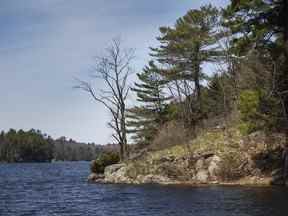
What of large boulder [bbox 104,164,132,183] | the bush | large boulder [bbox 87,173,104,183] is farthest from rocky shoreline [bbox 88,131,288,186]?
the bush

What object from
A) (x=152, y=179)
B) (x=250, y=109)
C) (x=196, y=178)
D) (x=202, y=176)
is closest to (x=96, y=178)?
(x=152, y=179)

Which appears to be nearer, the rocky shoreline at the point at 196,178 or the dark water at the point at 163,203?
A: the dark water at the point at 163,203

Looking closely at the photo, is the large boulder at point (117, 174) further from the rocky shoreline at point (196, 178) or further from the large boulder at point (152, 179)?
the large boulder at point (152, 179)

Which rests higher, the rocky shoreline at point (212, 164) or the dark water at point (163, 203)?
the rocky shoreline at point (212, 164)

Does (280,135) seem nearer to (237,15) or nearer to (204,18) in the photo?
(237,15)

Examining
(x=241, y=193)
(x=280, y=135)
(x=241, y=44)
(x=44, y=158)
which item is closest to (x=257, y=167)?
(x=280, y=135)

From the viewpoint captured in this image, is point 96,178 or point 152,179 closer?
point 152,179

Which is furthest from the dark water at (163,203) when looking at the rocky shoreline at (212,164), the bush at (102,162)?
the bush at (102,162)

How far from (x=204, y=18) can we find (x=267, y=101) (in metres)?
27.7

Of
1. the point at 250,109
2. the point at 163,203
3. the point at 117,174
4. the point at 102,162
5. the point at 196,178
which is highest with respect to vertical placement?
the point at 250,109

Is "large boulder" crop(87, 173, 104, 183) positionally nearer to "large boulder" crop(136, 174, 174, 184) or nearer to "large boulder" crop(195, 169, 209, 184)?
"large boulder" crop(136, 174, 174, 184)

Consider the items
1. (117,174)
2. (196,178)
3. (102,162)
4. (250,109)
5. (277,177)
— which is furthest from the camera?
(102,162)

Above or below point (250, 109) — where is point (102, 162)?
below

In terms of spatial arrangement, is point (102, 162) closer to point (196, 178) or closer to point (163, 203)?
point (196, 178)
